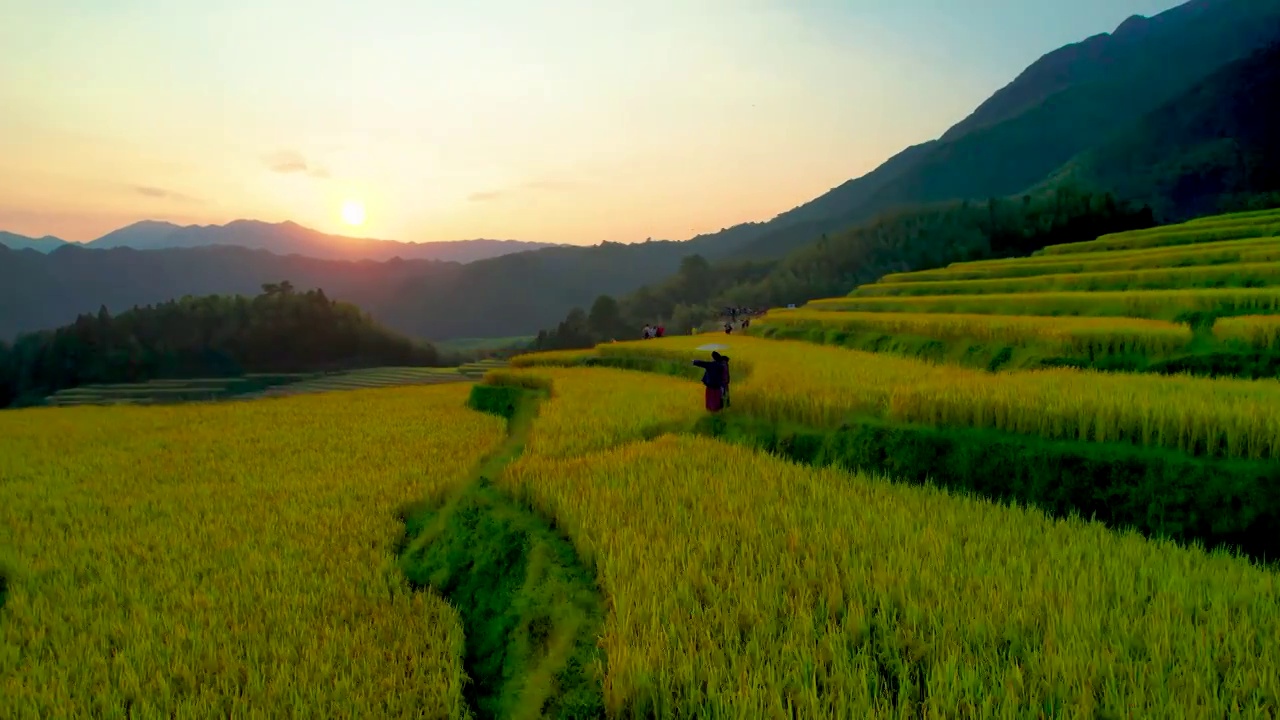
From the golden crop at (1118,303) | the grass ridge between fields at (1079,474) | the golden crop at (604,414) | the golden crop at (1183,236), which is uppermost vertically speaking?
the golden crop at (1183,236)

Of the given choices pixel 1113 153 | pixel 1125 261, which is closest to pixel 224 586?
pixel 1125 261

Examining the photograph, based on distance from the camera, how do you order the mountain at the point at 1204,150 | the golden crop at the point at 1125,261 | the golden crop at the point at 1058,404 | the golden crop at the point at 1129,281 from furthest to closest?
the mountain at the point at 1204,150
the golden crop at the point at 1125,261
the golden crop at the point at 1129,281
the golden crop at the point at 1058,404

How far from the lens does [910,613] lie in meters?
3.19

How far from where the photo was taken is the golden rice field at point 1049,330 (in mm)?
9242

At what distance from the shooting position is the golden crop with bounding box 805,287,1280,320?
34.3 ft

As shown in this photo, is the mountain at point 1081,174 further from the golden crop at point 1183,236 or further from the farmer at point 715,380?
the farmer at point 715,380

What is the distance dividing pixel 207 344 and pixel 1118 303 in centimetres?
8730

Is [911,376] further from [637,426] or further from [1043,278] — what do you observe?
[1043,278]

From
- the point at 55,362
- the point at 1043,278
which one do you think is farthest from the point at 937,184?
the point at 55,362

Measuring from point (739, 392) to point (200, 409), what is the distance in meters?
13.2

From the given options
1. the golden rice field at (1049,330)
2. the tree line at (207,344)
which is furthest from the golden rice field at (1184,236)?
the tree line at (207,344)

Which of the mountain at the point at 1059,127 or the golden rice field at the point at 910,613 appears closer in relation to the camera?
the golden rice field at the point at 910,613

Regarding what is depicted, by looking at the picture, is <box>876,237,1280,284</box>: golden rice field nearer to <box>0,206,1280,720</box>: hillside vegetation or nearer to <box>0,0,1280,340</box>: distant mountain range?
<box>0,206,1280,720</box>: hillside vegetation

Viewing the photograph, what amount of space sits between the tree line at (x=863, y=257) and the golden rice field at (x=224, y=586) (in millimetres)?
49446
